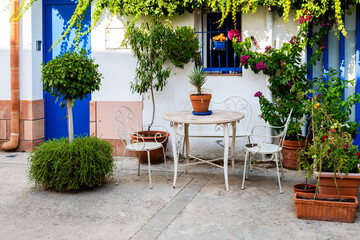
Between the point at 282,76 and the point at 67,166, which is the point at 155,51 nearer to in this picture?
the point at 282,76

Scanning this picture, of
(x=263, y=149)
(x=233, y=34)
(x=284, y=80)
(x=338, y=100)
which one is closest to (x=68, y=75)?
(x=263, y=149)

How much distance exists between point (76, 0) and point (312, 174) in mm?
4977

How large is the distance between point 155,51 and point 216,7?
1095 mm

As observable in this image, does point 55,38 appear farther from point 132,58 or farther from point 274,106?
point 274,106

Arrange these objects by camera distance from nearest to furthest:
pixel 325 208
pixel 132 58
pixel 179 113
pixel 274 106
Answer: pixel 325 208 < pixel 179 113 < pixel 274 106 < pixel 132 58

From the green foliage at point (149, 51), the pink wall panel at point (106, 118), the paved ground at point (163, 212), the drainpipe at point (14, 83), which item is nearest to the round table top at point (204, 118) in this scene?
the paved ground at point (163, 212)

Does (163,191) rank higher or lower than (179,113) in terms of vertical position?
lower

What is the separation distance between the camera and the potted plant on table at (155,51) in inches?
270

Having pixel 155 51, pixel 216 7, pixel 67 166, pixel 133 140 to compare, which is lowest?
pixel 67 166

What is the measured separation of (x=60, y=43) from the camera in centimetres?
793

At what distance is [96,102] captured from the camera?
24.6 ft

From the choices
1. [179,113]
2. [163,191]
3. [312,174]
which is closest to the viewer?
[312,174]

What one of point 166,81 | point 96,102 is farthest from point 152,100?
point 96,102

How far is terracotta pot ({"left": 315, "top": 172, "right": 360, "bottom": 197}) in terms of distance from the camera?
468 cm
